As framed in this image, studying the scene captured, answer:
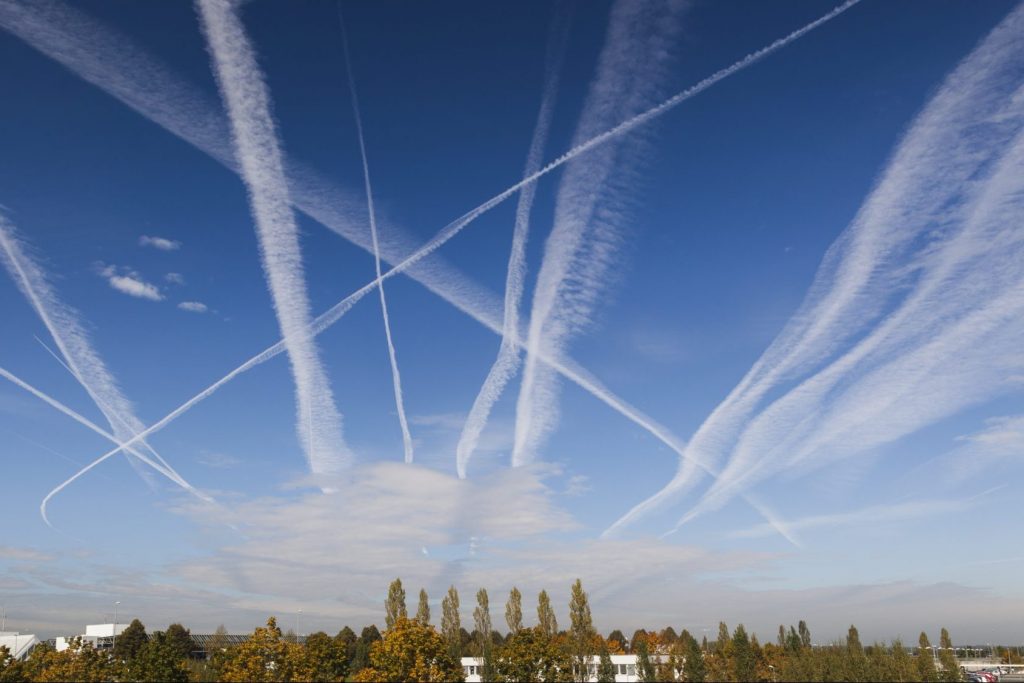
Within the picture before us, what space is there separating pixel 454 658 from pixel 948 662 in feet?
258

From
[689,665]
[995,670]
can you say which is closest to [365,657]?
[689,665]

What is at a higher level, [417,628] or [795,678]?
[417,628]

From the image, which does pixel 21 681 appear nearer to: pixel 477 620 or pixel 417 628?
pixel 417 628

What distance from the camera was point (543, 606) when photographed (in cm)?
13725

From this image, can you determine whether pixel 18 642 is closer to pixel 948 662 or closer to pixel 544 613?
pixel 544 613

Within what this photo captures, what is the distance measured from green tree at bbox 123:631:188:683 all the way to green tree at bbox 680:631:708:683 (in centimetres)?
7755

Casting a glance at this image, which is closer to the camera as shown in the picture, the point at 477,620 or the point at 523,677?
the point at 523,677

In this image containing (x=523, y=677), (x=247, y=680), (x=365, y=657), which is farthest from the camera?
(x=365, y=657)

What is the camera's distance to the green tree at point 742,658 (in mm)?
113938

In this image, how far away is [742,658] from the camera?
4582 inches

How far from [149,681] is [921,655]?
115m

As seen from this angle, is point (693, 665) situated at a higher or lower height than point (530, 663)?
lower

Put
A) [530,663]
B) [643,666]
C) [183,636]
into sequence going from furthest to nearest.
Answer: [183,636]
[643,666]
[530,663]

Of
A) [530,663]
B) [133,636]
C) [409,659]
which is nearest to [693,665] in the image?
[530,663]
